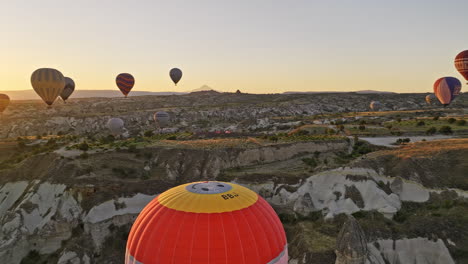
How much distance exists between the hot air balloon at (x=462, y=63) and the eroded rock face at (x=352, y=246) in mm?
63959

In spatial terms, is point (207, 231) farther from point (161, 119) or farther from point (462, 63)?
point (462, 63)

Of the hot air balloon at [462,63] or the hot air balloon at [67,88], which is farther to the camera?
the hot air balloon at [67,88]

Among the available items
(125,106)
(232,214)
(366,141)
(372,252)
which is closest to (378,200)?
(372,252)

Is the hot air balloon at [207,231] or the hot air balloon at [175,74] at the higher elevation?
the hot air balloon at [175,74]

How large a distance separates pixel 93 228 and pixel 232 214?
26.7 metres

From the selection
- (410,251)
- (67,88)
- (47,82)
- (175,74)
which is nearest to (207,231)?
(410,251)

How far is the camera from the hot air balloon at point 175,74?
98.6 m

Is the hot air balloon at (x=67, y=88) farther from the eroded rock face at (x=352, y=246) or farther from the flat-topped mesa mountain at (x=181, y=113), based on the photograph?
the eroded rock face at (x=352, y=246)

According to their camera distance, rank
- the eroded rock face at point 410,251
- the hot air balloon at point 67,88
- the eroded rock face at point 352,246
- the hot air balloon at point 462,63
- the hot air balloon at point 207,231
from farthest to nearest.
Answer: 1. the hot air balloon at point 67,88
2. the hot air balloon at point 462,63
3. the eroded rock face at point 410,251
4. the eroded rock face at point 352,246
5. the hot air balloon at point 207,231

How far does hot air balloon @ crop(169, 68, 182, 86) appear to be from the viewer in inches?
3883

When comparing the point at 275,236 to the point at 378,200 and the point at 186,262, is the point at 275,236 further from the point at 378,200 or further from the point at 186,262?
the point at 378,200

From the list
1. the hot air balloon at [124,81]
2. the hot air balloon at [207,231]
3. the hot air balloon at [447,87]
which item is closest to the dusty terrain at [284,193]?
the hot air balloon at [207,231]

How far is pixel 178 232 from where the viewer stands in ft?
36.3

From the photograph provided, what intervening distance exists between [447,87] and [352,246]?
70947mm
